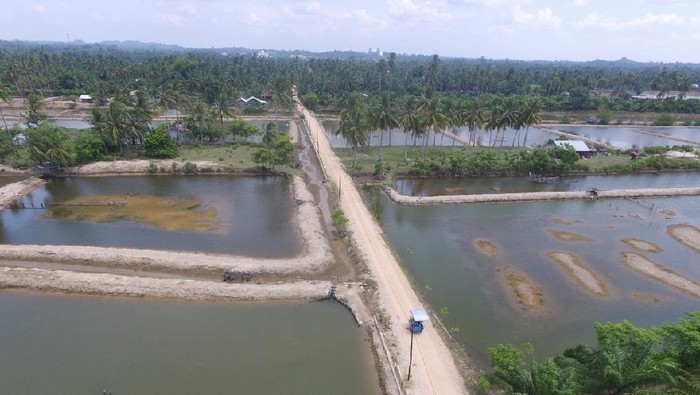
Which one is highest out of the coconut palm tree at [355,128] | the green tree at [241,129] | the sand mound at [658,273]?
the coconut palm tree at [355,128]

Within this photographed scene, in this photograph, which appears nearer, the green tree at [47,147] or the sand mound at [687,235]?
the sand mound at [687,235]

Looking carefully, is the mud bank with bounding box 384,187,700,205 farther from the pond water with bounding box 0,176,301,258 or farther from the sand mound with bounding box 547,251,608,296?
the pond water with bounding box 0,176,301,258

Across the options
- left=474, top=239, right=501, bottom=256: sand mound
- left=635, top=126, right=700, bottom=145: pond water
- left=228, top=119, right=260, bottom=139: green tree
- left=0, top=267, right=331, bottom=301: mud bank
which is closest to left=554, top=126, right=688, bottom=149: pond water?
left=635, top=126, right=700, bottom=145: pond water

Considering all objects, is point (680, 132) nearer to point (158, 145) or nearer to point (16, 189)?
point (158, 145)

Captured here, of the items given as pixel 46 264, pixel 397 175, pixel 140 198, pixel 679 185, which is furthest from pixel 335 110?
pixel 46 264

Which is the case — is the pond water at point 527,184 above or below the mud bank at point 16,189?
above

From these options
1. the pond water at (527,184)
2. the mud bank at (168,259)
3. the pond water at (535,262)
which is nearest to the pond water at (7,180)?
the mud bank at (168,259)

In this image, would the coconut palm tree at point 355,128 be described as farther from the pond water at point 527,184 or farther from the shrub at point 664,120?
the shrub at point 664,120

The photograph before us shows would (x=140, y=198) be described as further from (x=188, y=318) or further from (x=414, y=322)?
(x=414, y=322)

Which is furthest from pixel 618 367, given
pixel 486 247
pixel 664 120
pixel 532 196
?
pixel 664 120
